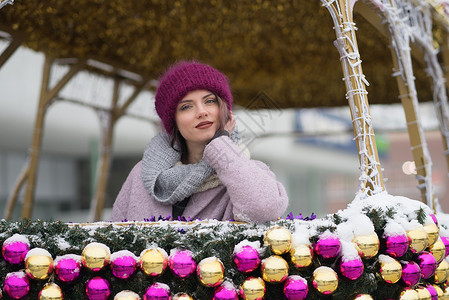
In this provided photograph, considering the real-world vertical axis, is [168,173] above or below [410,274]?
above

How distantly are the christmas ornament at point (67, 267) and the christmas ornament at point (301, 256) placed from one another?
2.04 ft

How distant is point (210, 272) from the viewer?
1.42m

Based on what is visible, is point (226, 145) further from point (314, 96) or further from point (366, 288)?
point (314, 96)

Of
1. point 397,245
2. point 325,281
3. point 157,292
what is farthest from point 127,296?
point 397,245

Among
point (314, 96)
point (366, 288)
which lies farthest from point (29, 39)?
point (314, 96)

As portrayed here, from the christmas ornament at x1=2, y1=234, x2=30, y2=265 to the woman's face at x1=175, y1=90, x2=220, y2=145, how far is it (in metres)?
0.80

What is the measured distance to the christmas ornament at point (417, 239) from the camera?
1642mm

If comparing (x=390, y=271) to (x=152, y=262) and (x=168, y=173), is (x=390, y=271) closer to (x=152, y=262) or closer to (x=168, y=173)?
(x=152, y=262)

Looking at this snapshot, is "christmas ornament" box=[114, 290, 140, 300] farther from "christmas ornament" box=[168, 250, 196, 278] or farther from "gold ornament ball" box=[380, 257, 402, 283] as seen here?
"gold ornament ball" box=[380, 257, 402, 283]

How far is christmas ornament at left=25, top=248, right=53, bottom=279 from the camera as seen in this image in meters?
1.46

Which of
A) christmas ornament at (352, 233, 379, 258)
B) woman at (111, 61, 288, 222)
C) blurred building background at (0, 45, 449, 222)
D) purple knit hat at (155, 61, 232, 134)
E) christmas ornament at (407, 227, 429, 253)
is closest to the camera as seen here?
christmas ornament at (352, 233, 379, 258)

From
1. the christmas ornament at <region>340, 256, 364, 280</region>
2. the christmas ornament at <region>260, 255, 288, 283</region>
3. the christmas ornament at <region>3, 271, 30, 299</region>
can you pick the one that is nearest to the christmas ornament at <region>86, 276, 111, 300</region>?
the christmas ornament at <region>3, 271, 30, 299</region>

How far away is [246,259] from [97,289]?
1.40ft

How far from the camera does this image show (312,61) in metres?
4.04
